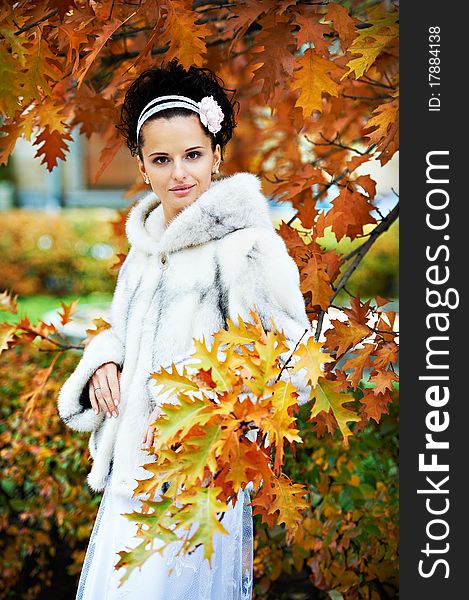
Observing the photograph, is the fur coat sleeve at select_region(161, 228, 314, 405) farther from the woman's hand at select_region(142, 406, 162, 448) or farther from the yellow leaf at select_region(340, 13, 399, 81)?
the yellow leaf at select_region(340, 13, 399, 81)

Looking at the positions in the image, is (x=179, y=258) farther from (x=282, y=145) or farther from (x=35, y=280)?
(x=35, y=280)

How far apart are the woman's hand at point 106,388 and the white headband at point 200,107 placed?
2.02ft

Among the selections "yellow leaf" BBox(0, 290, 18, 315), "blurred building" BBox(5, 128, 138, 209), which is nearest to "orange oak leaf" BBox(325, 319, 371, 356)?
"yellow leaf" BBox(0, 290, 18, 315)

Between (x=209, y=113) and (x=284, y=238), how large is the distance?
0.50 m

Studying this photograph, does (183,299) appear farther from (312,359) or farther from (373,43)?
(373,43)

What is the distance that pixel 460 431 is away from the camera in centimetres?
172

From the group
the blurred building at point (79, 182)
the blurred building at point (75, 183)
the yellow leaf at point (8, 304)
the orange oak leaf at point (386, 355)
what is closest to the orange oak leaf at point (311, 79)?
the orange oak leaf at point (386, 355)

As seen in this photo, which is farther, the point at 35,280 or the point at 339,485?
the point at 35,280

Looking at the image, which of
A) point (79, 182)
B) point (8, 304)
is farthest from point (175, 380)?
point (79, 182)

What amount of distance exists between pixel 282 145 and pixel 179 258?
1.98m

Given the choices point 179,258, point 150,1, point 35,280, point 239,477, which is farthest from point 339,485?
point 35,280

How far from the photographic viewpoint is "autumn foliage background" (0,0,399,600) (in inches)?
73.5

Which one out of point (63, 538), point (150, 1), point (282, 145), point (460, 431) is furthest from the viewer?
point (282, 145)

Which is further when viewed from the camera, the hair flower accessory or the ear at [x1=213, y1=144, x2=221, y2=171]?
the ear at [x1=213, y1=144, x2=221, y2=171]
